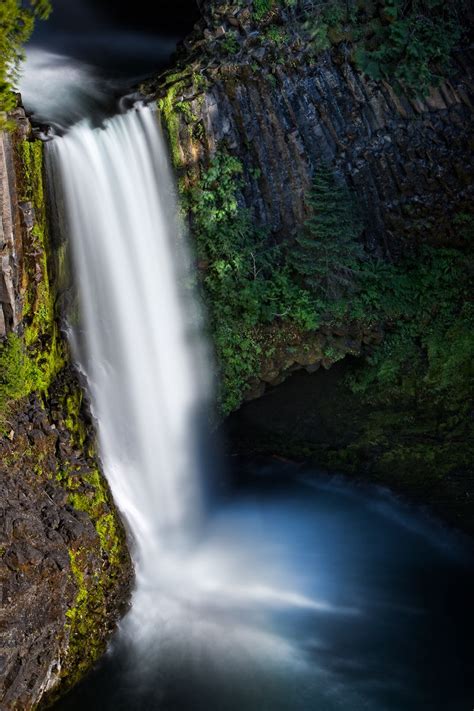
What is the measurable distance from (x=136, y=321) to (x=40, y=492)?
3.55 meters

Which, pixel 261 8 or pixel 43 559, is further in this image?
pixel 261 8

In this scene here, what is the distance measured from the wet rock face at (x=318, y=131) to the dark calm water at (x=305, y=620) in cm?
541

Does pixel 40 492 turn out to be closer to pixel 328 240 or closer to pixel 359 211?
pixel 328 240

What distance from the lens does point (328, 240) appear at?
12.4 m

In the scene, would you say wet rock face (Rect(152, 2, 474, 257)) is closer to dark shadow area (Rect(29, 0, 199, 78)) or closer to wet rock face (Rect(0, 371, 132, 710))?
dark shadow area (Rect(29, 0, 199, 78))

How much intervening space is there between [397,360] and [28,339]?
23.0ft

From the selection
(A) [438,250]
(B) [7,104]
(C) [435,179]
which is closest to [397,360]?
(A) [438,250]

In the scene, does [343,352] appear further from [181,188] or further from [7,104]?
[7,104]

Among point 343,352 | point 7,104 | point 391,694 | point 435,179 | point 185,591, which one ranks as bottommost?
point 391,694

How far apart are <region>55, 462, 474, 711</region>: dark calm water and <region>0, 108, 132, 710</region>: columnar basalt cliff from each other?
749 mm

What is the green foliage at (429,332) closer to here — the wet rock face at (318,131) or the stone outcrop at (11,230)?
the wet rock face at (318,131)

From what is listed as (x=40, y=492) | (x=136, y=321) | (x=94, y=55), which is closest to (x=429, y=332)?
(x=136, y=321)

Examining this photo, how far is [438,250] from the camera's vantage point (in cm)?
1314

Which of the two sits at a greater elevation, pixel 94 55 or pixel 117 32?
pixel 117 32
